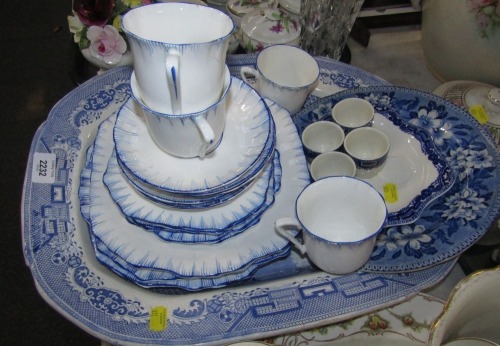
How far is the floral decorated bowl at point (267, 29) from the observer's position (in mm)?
883

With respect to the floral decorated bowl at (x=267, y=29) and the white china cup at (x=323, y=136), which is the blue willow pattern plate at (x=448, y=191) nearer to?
the white china cup at (x=323, y=136)

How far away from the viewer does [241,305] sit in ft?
1.87

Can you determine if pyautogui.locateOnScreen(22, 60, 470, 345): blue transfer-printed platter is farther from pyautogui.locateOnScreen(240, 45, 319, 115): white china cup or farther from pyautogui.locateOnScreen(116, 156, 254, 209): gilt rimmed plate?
pyautogui.locateOnScreen(240, 45, 319, 115): white china cup

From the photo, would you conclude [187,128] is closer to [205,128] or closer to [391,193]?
[205,128]

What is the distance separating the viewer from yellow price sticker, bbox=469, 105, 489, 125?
0.79m

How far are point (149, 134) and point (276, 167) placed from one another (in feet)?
0.52

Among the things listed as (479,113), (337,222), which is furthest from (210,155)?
(479,113)

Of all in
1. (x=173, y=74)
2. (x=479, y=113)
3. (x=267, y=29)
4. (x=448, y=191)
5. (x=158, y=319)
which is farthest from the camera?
(x=267, y=29)

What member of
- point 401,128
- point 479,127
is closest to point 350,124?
point 401,128

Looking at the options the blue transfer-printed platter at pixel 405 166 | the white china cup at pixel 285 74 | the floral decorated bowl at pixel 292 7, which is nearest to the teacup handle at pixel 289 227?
the blue transfer-printed platter at pixel 405 166

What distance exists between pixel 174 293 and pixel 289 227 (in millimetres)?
152

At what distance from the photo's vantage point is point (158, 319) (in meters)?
0.56

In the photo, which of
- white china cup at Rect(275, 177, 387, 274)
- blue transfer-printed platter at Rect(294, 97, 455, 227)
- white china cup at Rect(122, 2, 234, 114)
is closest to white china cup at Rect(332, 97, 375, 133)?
blue transfer-printed platter at Rect(294, 97, 455, 227)

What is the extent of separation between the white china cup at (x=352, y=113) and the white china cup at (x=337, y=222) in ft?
0.45
